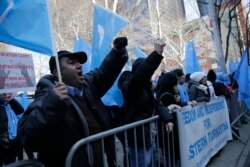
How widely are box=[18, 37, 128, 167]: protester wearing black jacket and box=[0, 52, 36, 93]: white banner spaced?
Answer: 1645mm

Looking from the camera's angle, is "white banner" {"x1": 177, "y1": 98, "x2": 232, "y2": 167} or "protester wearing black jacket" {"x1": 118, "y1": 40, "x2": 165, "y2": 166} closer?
"protester wearing black jacket" {"x1": 118, "y1": 40, "x2": 165, "y2": 166}

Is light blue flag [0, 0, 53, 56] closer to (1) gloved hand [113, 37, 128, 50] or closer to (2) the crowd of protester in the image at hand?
(2) the crowd of protester

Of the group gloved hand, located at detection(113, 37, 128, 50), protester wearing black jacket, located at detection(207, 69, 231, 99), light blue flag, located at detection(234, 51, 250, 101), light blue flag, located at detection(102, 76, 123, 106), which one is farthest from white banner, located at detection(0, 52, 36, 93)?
light blue flag, located at detection(234, 51, 250, 101)

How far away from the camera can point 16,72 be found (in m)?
5.60

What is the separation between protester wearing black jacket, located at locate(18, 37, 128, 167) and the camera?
8.01ft

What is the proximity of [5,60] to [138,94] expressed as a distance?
233 cm

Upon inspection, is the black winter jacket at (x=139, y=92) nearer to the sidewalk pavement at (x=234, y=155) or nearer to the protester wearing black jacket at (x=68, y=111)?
the protester wearing black jacket at (x=68, y=111)

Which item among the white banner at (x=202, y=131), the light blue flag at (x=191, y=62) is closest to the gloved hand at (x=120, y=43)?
the white banner at (x=202, y=131)

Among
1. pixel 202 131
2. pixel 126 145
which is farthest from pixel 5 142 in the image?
pixel 126 145

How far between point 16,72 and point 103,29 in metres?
1.79

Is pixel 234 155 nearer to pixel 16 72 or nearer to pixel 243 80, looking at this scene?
pixel 243 80

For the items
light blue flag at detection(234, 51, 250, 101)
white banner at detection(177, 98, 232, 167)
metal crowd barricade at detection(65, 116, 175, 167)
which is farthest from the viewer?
light blue flag at detection(234, 51, 250, 101)

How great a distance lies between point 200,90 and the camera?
7.10 m

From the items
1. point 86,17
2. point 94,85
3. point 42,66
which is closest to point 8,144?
point 94,85
